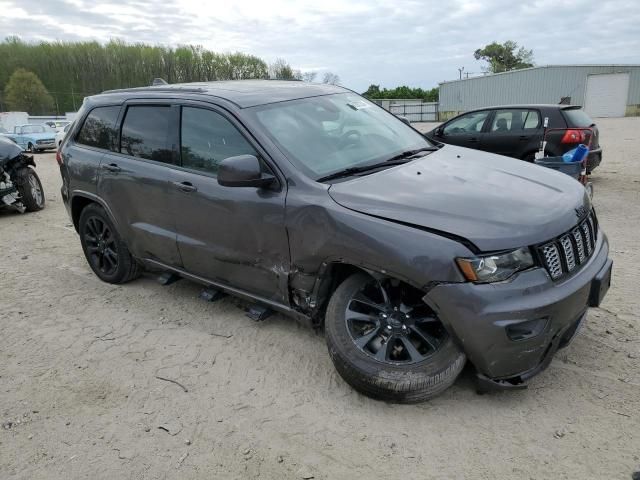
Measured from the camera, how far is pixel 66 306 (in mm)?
4492

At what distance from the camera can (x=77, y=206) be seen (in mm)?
4980

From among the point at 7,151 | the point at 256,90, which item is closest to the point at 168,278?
the point at 256,90

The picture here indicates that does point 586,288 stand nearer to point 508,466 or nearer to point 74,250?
point 508,466

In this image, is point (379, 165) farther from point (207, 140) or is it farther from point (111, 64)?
point (111, 64)

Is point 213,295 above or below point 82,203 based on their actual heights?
below

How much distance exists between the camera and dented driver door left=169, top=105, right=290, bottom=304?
10.6 feet

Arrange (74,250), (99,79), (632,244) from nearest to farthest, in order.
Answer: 1. (632,244)
2. (74,250)
3. (99,79)

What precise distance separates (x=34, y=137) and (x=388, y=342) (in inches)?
930

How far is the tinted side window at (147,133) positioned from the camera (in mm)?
3926

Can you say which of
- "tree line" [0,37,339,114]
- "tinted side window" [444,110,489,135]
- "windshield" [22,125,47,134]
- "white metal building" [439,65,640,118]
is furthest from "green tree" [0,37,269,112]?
"tinted side window" [444,110,489,135]

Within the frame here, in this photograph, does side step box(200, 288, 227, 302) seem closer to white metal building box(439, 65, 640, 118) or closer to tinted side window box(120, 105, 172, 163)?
tinted side window box(120, 105, 172, 163)

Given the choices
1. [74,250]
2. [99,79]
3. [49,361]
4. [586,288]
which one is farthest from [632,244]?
[99,79]

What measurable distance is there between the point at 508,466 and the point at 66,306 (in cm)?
385

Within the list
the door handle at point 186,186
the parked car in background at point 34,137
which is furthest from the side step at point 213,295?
the parked car in background at point 34,137
